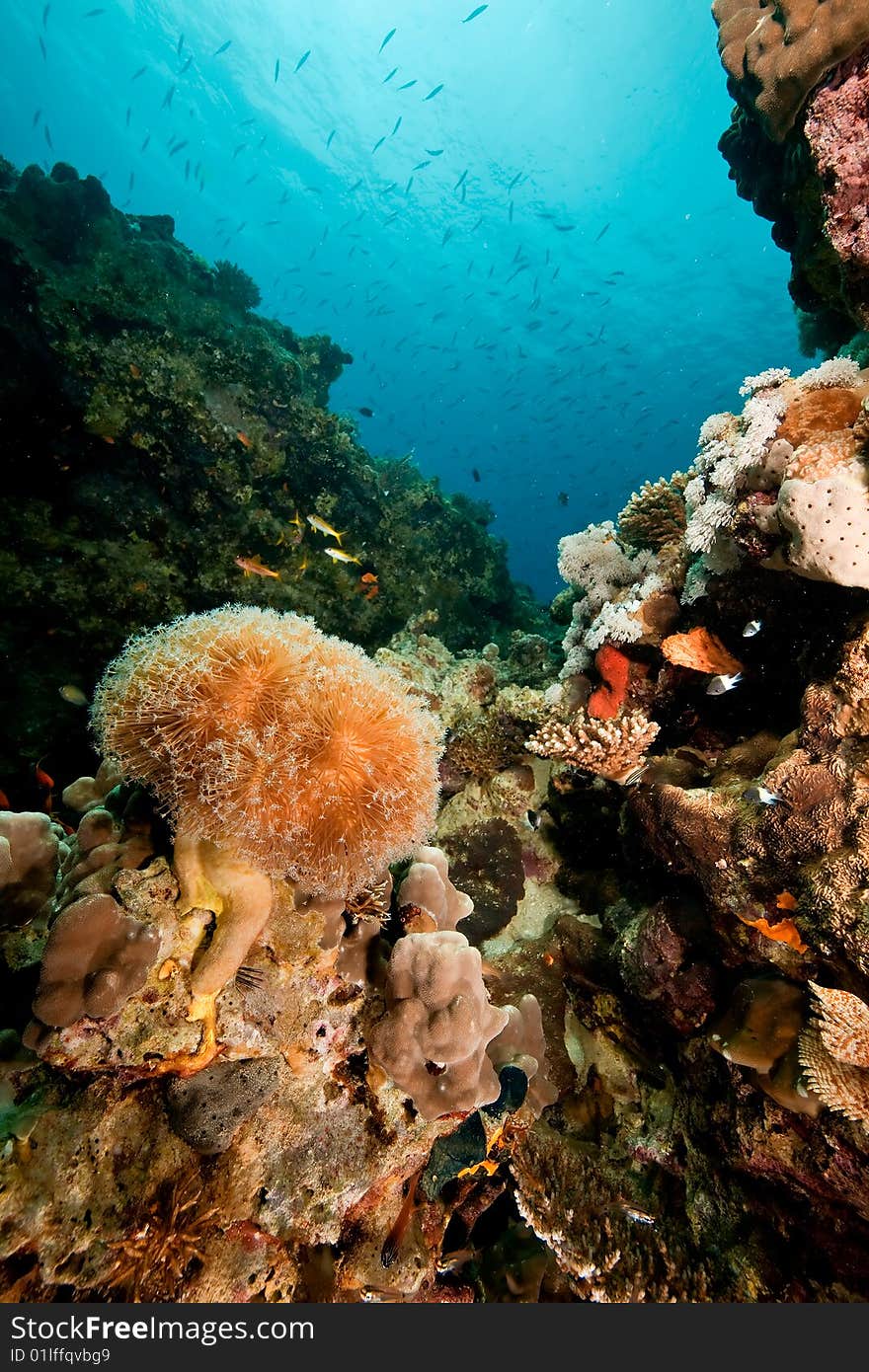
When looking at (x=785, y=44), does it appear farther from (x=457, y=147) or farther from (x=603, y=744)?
(x=457, y=147)

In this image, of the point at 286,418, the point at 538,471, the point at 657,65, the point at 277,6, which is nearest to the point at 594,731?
the point at 286,418

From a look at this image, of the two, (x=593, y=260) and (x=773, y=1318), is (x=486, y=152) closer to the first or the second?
(x=593, y=260)

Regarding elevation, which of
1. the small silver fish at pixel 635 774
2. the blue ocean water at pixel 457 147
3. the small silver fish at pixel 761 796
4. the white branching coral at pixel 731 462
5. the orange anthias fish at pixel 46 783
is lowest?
the orange anthias fish at pixel 46 783

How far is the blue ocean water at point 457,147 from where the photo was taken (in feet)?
117

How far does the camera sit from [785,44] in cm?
418

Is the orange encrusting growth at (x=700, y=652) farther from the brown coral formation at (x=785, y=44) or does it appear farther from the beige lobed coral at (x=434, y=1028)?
the brown coral formation at (x=785, y=44)

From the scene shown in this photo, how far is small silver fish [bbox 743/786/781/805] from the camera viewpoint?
3166mm

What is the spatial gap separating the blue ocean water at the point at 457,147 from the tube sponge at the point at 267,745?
2532cm

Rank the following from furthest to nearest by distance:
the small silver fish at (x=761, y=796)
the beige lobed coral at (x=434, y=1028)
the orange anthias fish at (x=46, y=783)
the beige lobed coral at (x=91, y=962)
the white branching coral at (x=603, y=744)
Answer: the orange anthias fish at (x=46, y=783)
the white branching coral at (x=603, y=744)
the small silver fish at (x=761, y=796)
the beige lobed coral at (x=434, y=1028)
the beige lobed coral at (x=91, y=962)

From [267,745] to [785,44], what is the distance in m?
6.43

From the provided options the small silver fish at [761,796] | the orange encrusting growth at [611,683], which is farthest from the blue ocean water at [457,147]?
the small silver fish at [761,796]

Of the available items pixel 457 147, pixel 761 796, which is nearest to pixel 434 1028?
pixel 761 796

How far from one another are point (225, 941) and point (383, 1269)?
203cm

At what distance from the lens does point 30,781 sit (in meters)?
7.30
